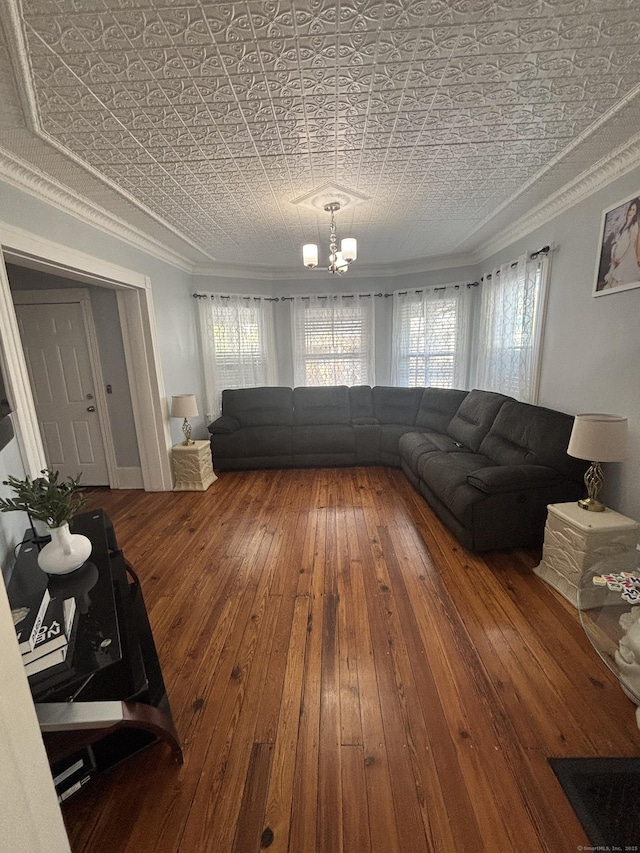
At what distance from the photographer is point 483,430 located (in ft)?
11.3

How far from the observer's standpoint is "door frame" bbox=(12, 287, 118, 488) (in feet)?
10.9

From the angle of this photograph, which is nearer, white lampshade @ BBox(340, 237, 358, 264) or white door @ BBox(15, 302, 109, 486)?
white lampshade @ BBox(340, 237, 358, 264)

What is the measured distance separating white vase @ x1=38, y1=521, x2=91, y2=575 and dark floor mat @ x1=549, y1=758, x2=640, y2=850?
196cm

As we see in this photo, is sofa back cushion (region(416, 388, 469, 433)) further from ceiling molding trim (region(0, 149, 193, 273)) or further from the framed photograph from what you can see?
ceiling molding trim (region(0, 149, 193, 273))

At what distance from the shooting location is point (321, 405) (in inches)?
186

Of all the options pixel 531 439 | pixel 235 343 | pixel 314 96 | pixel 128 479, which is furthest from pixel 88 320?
pixel 531 439

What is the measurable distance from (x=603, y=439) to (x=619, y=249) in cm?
129

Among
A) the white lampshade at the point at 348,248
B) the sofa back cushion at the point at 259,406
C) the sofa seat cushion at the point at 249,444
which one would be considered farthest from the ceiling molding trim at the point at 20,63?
the sofa back cushion at the point at 259,406

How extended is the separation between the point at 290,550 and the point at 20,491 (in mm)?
1687

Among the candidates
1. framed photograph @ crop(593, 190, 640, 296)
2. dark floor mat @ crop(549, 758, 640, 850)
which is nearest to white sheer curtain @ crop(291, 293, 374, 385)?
framed photograph @ crop(593, 190, 640, 296)

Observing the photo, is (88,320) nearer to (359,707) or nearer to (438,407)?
(359,707)

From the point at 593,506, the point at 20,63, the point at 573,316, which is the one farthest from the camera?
the point at 573,316

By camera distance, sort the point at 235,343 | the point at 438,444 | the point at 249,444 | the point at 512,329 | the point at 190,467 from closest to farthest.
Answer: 1. the point at 512,329
2. the point at 438,444
3. the point at 190,467
4. the point at 249,444
5. the point at 235,343

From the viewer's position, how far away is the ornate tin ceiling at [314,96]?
45.2 inches
